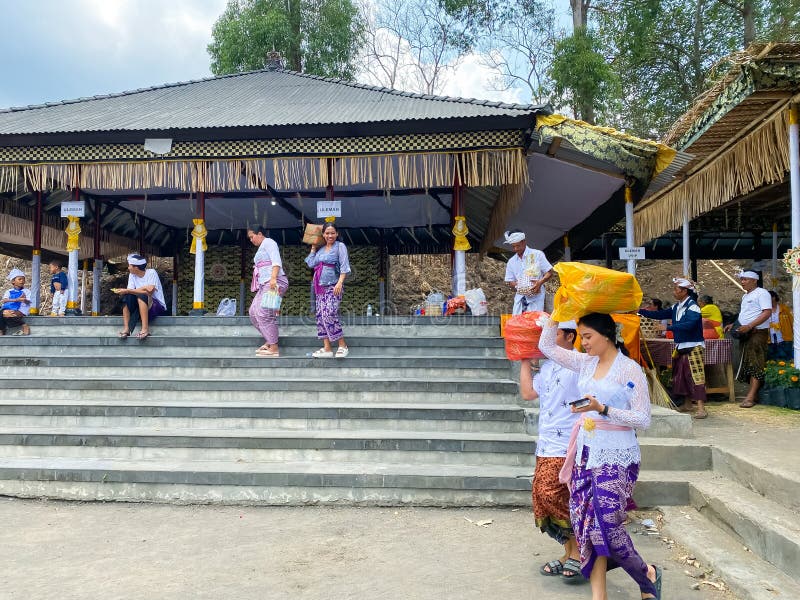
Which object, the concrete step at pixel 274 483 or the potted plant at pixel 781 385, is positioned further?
the potted plant at pixel 781 385

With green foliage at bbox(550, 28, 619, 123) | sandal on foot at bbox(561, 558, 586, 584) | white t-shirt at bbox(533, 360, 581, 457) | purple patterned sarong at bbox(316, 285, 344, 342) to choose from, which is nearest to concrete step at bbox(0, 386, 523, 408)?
purple patterned sarong at bbox(316, 285, 344, 342)

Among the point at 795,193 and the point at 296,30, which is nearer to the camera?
the point at 795,193

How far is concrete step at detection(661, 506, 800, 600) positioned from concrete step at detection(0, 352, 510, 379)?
113 inches

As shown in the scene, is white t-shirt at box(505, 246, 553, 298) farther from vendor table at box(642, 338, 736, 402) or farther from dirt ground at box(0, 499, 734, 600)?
dirt ground at box(0, 499, 734, 600)

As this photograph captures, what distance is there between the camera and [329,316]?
7129 millimetres

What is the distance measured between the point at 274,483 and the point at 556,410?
2546 millimetres

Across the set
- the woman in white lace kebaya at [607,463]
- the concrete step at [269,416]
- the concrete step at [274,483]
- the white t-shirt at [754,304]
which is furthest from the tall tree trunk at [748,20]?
the woman in white lace kebaya at [607,463]

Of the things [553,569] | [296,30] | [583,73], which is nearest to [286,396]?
[553,569]

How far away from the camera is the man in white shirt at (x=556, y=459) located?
3.32m

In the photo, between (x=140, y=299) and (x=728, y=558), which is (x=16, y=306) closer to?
(x=140, y=299)

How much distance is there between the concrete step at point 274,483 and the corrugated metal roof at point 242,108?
5.82 m

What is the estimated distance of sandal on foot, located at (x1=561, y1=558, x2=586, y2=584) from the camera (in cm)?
332

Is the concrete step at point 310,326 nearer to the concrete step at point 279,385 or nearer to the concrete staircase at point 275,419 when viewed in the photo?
the concrete staircase at point 275,419

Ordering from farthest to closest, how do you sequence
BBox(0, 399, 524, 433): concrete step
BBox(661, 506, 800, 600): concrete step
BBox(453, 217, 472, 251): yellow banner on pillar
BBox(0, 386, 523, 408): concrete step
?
1. BBox(453, 217, 472, 251): yellow banner on pillar
2. BBox(0, 386, 523, 408): concrete step
3. BBox(0, 399, 524, 433): concrete step
4. BBox(661, 506, 800, 600): concrete step
